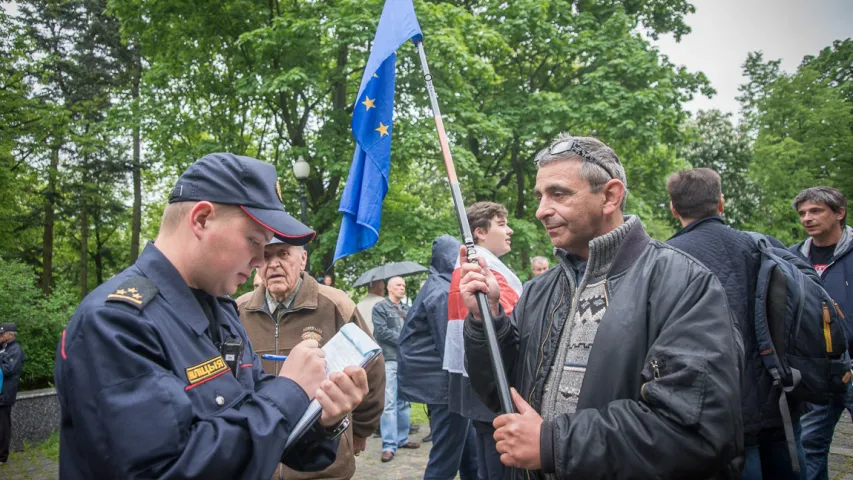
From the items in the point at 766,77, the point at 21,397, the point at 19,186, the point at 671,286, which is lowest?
the point at 21,397

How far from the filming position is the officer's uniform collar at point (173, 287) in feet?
6.03

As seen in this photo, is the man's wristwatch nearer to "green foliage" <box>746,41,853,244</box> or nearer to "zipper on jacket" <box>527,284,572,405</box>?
"zipper on jacket" <box>527,284,572,405</box>

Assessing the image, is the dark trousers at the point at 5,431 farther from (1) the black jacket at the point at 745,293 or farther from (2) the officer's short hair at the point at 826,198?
(2) the officer's short hair at the point at 826,198

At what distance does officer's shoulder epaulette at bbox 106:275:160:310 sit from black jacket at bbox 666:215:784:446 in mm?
2613

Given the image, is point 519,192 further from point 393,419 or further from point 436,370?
point 436,370

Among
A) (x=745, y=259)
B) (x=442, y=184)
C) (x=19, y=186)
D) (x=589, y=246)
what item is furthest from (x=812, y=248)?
(x=442, y=184)

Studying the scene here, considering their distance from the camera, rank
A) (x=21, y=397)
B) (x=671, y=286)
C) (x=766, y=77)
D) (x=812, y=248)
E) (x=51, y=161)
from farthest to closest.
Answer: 1. (x=766, y=77)
2. (x=51, y=161)
3. (x=21, y=397)
4. (x=812, y=248)
5. (x=671, y=286)

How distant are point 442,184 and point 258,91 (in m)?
10.7

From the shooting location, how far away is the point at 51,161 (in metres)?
20.5

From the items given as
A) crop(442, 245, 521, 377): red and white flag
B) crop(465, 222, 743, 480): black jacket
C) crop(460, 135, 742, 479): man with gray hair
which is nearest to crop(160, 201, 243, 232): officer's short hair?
crop(460, 135, 742, 479): man with gray hair

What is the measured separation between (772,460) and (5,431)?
9584 mm

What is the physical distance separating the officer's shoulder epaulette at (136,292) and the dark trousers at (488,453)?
9.37ft

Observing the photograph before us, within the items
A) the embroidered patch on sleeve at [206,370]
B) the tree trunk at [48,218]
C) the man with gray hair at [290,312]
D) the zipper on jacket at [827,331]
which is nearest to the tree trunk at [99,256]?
the tree trunk at [48,218]

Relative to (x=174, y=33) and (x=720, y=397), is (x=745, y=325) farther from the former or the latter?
(x=174, y=33)
